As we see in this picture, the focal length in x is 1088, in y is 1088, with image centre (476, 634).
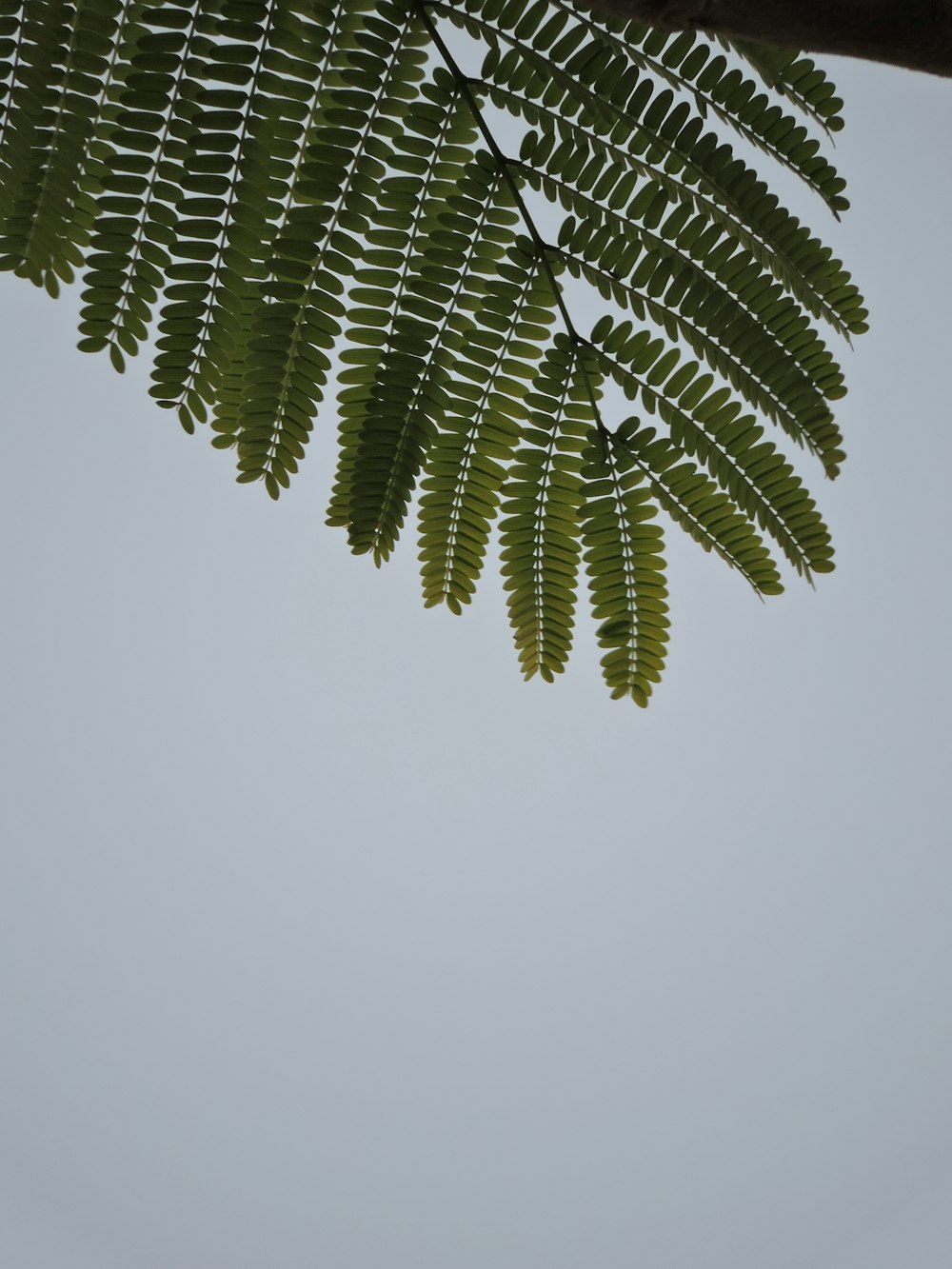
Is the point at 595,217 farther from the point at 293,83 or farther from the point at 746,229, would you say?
the point at 293,83

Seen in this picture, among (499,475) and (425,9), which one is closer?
(425,9)

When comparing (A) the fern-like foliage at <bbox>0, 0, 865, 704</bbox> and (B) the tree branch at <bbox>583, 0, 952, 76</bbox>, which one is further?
(A) the fern-like foliage at <bbox>0, 0, 865, 704</bbox>

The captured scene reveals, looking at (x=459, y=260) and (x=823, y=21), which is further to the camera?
(x=459, y=260)

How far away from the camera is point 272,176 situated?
0.68 meters

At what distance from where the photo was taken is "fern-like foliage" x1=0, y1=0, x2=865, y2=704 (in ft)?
2.18

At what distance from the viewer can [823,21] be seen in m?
0.44

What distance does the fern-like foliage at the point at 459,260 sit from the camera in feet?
2.18

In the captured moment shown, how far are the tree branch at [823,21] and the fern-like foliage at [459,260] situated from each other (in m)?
0.23

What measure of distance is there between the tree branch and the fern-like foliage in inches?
9.1

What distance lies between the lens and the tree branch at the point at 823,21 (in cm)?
44

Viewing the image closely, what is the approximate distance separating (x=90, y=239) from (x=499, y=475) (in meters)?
0.31

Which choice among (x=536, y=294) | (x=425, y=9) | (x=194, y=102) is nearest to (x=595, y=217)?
(x=536, y=294)

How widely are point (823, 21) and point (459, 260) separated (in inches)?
12.7

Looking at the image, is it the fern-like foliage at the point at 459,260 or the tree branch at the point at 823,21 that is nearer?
the tree branch at the point at 823,21
